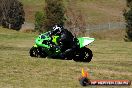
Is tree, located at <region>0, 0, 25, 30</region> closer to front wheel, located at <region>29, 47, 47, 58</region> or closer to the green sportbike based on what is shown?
front wheel, located at <region>29, 47, 47, 58</region>

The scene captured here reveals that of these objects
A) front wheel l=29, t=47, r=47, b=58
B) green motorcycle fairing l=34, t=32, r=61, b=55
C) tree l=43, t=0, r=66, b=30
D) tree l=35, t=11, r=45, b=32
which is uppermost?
green motorcycle fairing l=34, t=32, r=61, b=55

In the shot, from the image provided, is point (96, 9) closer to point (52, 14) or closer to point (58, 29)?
point (52, 14)

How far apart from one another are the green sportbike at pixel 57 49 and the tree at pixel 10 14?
60.6m

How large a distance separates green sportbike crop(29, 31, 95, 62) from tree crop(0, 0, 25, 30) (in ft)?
199

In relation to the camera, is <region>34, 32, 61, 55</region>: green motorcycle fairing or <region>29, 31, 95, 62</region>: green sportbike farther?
<region>34, 32, 61, 55</region>: green motorcycle fairing

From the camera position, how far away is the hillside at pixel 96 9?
10743 centimetres

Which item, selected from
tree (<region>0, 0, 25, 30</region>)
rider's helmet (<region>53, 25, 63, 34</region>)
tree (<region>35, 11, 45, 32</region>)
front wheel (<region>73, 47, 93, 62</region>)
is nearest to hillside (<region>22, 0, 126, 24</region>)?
tree (<region>35, 11, 45, 32</region>)

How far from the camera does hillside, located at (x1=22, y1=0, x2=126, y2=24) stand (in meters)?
107

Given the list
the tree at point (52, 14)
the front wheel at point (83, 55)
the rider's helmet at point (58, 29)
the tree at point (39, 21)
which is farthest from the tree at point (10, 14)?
the rider's helmet at point (58, 29)

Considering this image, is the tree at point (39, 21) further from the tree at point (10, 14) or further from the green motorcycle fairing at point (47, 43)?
the green motorcycle fairing at point (47, 43)

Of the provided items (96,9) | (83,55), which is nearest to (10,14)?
(96,9)

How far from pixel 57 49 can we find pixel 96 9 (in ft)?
317

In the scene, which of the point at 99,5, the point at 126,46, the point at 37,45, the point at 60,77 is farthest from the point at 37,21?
the point at 60,77

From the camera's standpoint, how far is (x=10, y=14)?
83188 millimetres
